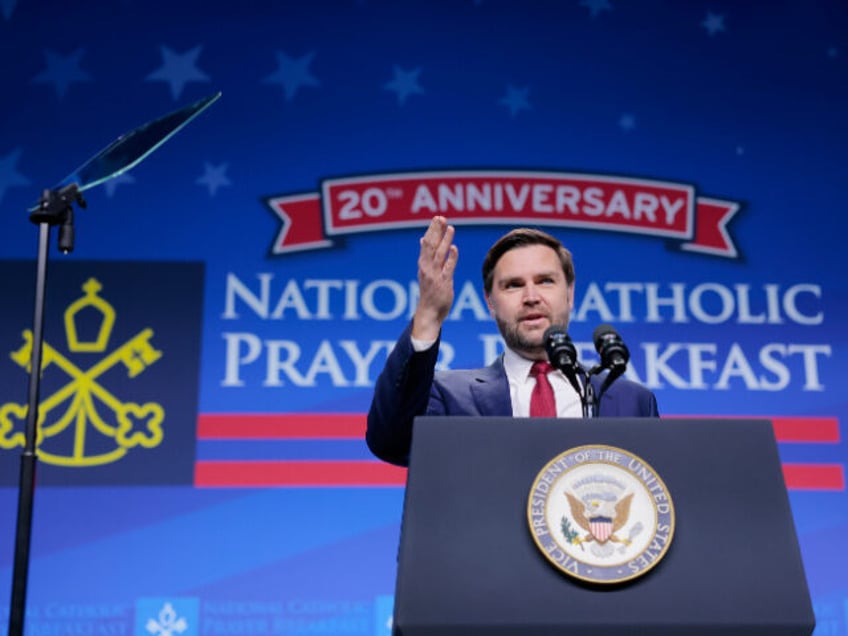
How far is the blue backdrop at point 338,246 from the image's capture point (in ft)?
9.50

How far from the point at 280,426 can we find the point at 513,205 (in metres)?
0.99

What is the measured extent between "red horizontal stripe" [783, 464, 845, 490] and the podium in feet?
7.00

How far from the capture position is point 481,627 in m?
0.92

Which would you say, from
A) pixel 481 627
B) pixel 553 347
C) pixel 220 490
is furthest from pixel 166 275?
pixel 481 627

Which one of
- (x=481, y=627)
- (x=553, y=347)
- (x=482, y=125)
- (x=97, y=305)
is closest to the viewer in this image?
(x=481, y=627)

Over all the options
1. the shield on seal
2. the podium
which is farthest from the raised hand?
the shield on seal

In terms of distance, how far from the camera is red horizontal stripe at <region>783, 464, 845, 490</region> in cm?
301

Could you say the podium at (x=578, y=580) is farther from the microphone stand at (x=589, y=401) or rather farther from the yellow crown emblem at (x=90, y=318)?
the yellow crown emblem at (x=90, y=318)

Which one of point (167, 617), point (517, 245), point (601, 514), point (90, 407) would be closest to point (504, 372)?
point (517, 245)

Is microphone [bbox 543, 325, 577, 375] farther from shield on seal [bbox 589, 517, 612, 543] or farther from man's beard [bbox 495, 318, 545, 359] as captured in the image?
man's beard [bbox 495, 318, 545, 359]

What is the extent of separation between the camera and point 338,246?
10.4 feet

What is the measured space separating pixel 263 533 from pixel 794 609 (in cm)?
213

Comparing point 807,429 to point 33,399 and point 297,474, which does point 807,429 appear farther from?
point 33,399

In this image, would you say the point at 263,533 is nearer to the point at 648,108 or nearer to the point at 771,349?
the point at 771,349
